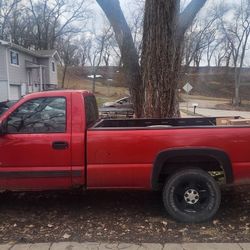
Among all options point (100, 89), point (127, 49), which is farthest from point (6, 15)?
point (127, 49)

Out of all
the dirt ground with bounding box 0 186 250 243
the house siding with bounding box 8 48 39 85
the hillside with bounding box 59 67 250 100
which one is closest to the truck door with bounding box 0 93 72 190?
the dirt ground with bounding box 0 186 250 243

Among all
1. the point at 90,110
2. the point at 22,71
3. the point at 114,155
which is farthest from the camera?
the point at 22,71

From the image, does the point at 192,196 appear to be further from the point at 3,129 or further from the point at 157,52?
the point at 157,52

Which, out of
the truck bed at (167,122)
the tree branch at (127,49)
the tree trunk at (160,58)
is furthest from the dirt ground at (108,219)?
the tree branch at (127,49)

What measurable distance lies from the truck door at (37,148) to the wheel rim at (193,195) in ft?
4.70

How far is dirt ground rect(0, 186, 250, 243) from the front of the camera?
466 centimetres

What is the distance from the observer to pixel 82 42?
72438 millimetres

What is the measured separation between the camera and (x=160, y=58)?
793 centimetres

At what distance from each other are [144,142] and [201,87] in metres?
79.3

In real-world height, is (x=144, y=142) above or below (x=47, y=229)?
above

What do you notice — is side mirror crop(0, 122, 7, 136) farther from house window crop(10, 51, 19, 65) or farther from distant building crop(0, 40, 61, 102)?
house window crop(10, 51, 19, 65)

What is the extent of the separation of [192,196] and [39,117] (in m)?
2.22

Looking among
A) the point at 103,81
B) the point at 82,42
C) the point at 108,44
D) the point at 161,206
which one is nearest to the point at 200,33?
the point at 108,44

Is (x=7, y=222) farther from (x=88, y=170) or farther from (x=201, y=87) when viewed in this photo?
(x=201, y=87)
